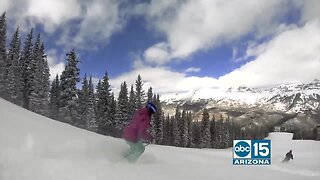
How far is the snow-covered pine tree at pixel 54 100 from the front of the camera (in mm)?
21750

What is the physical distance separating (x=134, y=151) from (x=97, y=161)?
31.0 inches

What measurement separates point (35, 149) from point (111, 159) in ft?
4.20

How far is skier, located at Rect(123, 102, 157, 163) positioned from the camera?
6.21 meters

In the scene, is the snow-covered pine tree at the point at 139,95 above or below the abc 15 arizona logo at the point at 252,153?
above

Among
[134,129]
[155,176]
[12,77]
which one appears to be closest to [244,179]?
[155,176]

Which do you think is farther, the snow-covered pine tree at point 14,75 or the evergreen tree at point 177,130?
the evergreen tree at point 177,130

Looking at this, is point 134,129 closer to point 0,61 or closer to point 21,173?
point 21,173

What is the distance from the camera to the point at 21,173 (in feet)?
15.0

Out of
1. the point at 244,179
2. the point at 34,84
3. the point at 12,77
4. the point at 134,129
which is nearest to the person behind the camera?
the point at 244,179

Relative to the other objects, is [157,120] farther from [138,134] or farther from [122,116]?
[138,134]

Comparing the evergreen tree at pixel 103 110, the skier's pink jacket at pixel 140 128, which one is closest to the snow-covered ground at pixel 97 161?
the skier's pink jacket at pixel 140 128

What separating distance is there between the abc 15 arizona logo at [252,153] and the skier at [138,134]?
1.61 meters

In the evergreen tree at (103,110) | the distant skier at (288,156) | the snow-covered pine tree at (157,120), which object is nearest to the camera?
the distant skier at (288,156)

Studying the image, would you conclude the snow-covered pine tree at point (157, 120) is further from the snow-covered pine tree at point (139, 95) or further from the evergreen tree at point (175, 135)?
the evergreen tree at point (175, 135)
